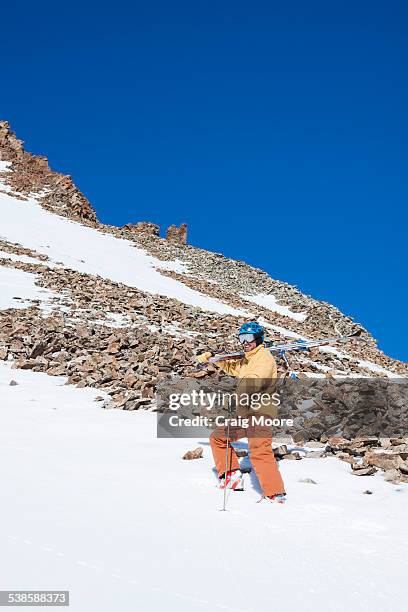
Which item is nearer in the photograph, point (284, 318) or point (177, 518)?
point (177, 518)

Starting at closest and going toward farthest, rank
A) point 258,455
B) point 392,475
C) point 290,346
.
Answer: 1. point 258,455
2. point 392,475
3. point 290,346

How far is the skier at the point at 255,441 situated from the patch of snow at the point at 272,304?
1226 inches

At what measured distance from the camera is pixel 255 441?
6086mm

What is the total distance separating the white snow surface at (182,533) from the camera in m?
3.78

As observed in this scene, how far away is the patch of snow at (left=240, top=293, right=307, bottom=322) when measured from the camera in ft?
126

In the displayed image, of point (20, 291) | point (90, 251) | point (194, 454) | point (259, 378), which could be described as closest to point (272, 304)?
point (90, 251)

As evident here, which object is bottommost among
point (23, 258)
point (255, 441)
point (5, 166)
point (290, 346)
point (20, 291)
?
point (255, 441)

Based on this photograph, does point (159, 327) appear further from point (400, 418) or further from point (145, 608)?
point (145, 608)

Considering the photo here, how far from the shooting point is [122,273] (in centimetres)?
3331

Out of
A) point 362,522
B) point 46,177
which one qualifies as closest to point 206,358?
point 362,522

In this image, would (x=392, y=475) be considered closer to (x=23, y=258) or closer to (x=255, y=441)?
(x=255, y=441)

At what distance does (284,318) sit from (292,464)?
2773cm

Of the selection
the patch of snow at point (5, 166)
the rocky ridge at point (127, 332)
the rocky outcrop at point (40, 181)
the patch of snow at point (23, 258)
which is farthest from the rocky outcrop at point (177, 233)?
the patch of snow at point (23, 258)

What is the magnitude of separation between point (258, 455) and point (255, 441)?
160 mm
